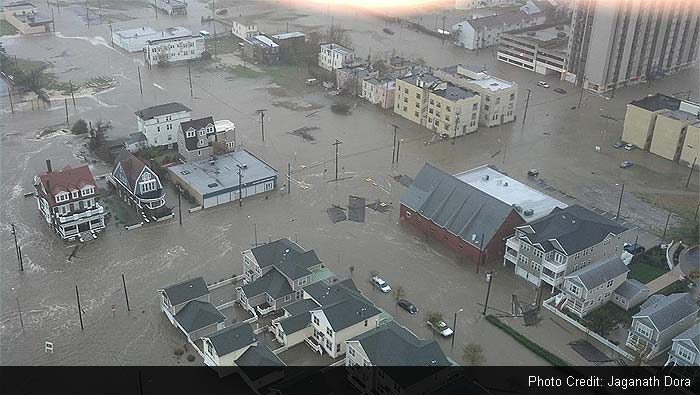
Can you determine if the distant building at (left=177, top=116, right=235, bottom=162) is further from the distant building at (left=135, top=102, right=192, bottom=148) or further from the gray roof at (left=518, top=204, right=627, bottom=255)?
the gray roof at (left=518, top=204, right=627, bottom=255)

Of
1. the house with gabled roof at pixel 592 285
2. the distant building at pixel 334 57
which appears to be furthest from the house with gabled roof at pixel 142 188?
the distant building at pixel 334 57

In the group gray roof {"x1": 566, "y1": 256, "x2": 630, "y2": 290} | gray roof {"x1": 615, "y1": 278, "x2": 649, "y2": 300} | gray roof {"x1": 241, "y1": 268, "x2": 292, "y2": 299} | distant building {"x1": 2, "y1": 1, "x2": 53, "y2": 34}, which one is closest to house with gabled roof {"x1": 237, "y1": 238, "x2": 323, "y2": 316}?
gray roof {"x1": 241, "y1": 268, "x2": 292, "y2": 299}

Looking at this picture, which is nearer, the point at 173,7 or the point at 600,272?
the point at 600,272

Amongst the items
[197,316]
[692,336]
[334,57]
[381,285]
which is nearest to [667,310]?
[692,336]

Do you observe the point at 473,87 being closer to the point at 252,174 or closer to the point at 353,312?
the point at 252,174

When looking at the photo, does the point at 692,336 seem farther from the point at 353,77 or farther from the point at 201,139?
the point at 353,77
